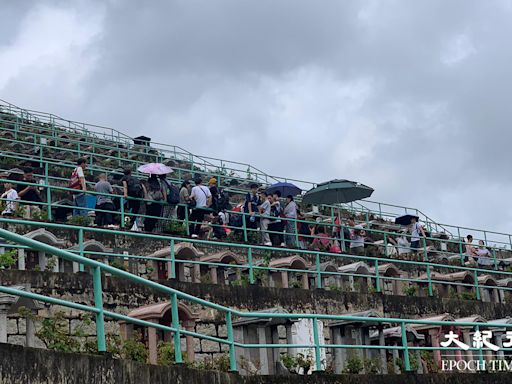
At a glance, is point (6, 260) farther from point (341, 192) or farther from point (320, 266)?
point (341, 192)

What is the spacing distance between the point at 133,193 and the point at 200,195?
201 cm

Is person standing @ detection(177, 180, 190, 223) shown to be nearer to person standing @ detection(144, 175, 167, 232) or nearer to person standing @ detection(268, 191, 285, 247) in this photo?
person standing @ detection(144, 175, 167, 232)

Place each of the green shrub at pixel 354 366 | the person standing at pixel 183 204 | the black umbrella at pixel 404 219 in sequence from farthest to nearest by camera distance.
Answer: the black umbrella at pixel 404 219 < the person standing at pixel 183 204 < the green shrub at pixel 354 366

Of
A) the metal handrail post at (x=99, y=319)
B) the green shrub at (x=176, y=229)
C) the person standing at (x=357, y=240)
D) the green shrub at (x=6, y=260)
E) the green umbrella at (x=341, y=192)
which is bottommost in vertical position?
the metal handrail post at (x=99, y=319)

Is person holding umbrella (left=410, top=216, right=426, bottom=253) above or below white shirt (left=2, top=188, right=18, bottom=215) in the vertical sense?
above

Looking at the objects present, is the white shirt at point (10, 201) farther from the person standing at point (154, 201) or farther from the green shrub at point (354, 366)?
the green shrub at point (354, 366)

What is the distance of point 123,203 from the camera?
20.8 m

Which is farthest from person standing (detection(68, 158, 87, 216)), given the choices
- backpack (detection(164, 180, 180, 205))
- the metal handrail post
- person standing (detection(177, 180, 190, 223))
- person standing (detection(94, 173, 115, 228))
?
the metal handrail post

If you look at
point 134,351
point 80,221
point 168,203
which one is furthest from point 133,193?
point 134,351

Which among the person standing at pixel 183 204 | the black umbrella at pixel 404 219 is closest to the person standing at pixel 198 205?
the person standing at pixel 183 204

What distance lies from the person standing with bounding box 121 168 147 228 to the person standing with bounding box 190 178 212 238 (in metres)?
1.47

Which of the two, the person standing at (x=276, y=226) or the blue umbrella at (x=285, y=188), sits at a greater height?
the blue umbrella at (x=285, y=188)

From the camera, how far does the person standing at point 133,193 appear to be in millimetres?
20797

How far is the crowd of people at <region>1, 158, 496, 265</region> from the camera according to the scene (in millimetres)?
20234
